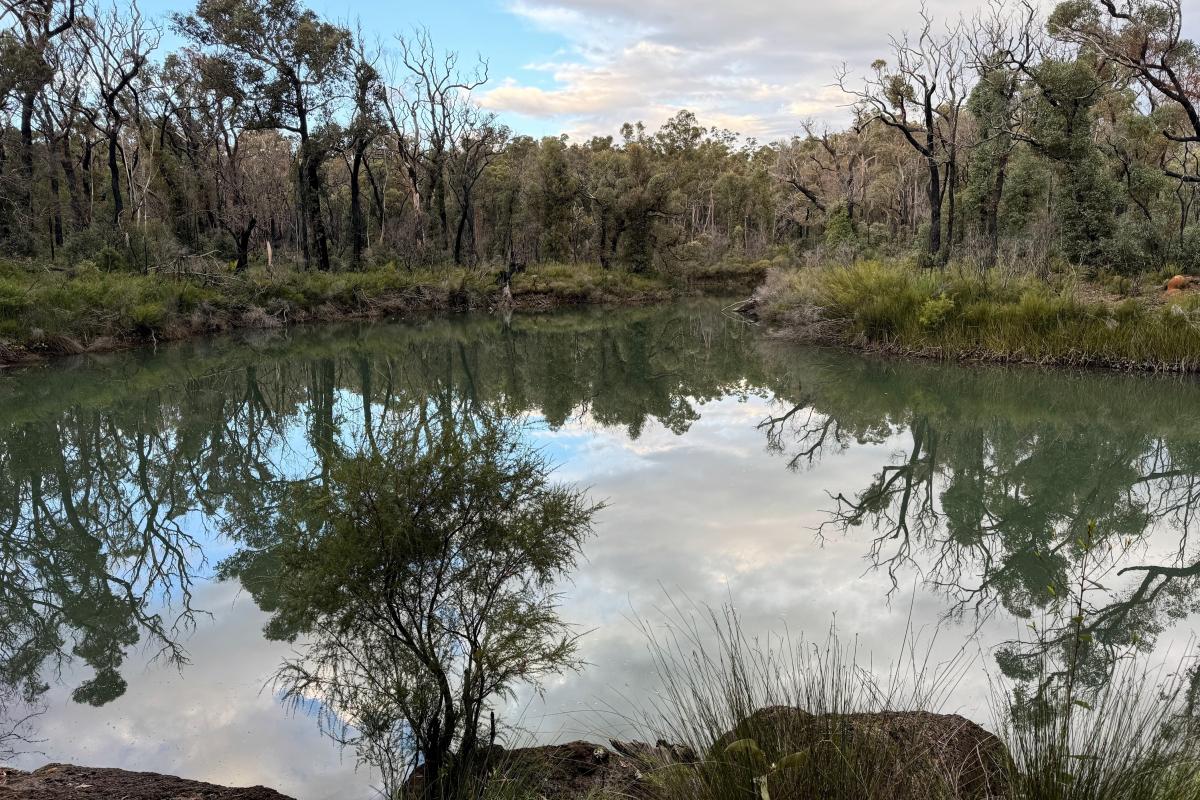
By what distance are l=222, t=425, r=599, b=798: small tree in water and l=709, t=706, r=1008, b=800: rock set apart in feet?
3.87

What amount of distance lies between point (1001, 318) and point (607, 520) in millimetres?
10621

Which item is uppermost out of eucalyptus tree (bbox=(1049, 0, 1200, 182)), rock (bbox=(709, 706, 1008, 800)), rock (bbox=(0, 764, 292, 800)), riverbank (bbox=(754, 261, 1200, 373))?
eucalyptus tree (bbox=(1049, 0, 1200, 182))

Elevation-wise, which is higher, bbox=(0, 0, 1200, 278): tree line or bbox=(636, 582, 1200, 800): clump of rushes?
bbox=(0, 0, 1200, 278): tree line

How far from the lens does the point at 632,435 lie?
10.5 meters

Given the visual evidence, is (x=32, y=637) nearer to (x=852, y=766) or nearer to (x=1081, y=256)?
(x=852, y=766)

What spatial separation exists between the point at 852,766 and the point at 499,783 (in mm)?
1383

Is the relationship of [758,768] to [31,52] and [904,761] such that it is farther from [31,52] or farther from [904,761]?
[31,52]

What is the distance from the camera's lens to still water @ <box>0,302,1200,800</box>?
13.7ft

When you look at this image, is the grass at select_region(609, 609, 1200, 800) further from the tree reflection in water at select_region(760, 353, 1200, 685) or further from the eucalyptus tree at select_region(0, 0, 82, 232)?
the eucalyptus tree at select_region(0, 0, 82, 232)

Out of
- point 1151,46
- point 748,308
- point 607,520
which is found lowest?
point 607,520

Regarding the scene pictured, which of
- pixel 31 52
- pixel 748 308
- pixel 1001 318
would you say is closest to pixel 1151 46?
pixel 1001 318

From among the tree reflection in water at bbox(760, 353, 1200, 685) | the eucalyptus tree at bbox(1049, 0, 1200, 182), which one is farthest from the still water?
the eucalyptus tree at bbox(1049, 0, 1200, 182)

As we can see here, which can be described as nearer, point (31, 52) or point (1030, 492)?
point (1030, 492)

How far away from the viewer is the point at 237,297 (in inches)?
826
